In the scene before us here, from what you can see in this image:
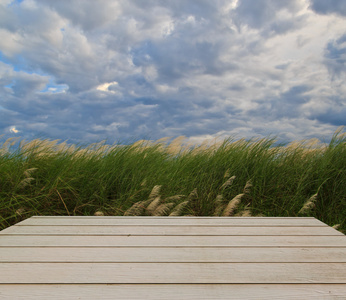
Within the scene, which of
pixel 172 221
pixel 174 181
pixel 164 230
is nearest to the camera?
pixel 164 230

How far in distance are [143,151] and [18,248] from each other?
2389 mm

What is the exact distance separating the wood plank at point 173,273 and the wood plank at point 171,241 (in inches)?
10.5

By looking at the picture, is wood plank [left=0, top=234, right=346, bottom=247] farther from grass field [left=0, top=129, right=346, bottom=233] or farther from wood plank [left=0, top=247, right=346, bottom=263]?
grass field [left=0, top=129, right=346, bottom=233]

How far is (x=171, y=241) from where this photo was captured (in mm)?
1672

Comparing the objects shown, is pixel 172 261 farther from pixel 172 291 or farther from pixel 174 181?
pixel 174 181

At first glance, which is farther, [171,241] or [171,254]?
[171,241]

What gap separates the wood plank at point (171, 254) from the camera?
1415 millimetres

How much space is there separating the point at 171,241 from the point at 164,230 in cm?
23

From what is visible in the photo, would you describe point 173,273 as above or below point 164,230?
above

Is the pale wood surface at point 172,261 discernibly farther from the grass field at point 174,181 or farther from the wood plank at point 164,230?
the grass field at point 174,181

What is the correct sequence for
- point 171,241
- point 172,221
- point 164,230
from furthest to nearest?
point 172,221
point 164,230
point 171,241

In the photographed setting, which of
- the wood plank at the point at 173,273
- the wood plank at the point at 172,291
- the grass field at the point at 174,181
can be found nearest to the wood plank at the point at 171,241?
the wood plank at the point at 173,273

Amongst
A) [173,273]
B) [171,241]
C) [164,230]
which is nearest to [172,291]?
[173,273]

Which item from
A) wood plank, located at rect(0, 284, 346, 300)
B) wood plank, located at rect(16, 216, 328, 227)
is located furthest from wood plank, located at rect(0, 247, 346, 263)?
wood plank, located at rect(16, 216, 328, 227)
